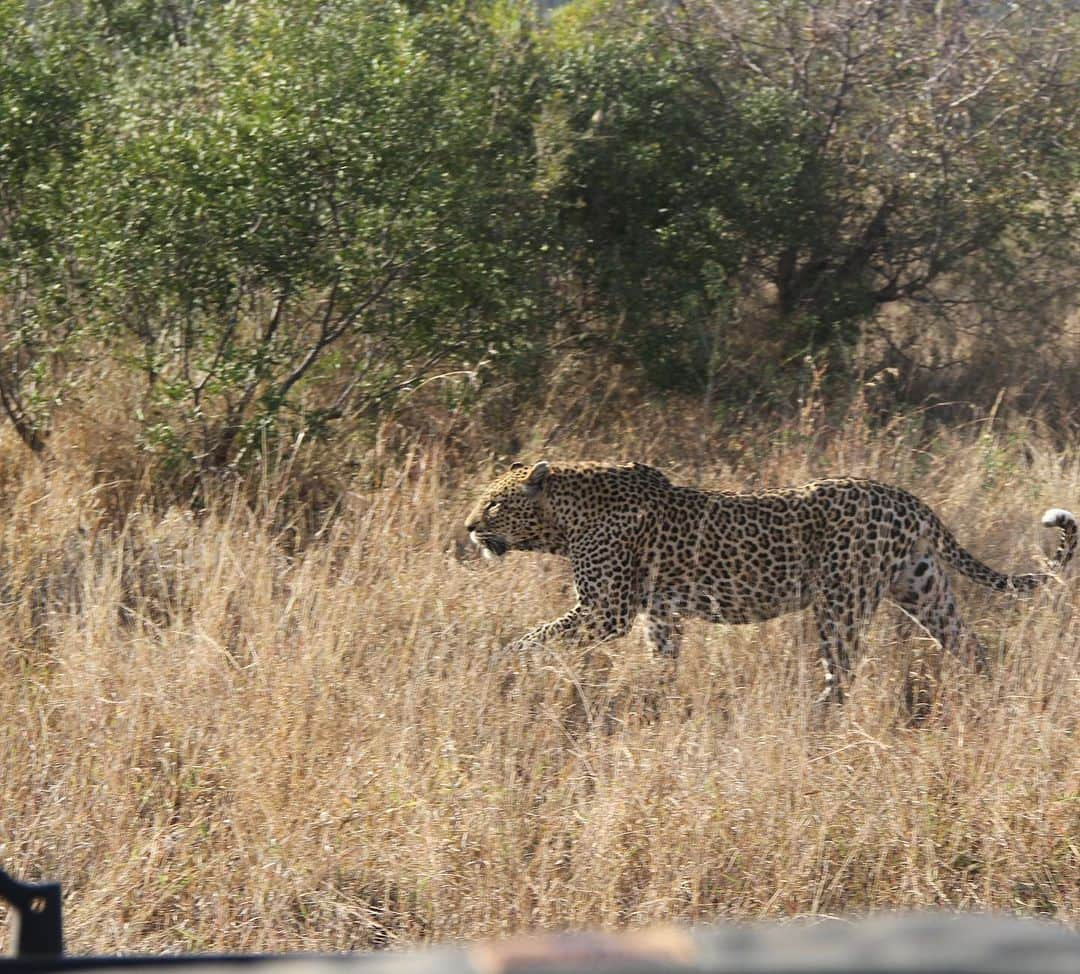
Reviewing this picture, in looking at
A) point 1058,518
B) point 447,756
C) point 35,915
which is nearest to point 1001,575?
point 1058,518

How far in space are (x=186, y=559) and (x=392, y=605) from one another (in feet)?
3.53

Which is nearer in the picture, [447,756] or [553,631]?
[447,756]

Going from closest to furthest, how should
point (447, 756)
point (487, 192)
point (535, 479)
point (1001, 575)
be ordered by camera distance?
1. point (447, 756)
2. point (1001, 575)
3. point (535, 479)
4. point (487, 192)

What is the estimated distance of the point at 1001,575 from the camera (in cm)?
660

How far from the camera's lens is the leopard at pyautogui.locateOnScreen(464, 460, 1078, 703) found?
641cm

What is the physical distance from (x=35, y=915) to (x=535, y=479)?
464 centimetres

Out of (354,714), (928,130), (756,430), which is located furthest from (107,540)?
(928,130)

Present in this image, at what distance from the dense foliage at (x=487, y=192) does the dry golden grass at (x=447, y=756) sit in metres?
1.42

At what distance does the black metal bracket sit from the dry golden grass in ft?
7.21

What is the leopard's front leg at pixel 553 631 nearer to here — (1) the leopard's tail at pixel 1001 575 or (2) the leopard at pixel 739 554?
(2) the leopard at pixel 739 554

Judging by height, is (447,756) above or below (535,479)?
below

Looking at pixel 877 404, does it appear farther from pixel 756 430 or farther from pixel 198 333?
pixel 198 333

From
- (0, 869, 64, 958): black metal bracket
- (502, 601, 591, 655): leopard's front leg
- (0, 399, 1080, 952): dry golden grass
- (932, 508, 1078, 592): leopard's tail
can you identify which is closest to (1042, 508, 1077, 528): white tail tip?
(932, 508, 1078, 592): leopard's tail

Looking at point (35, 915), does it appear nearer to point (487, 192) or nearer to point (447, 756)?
point (447, 756)
